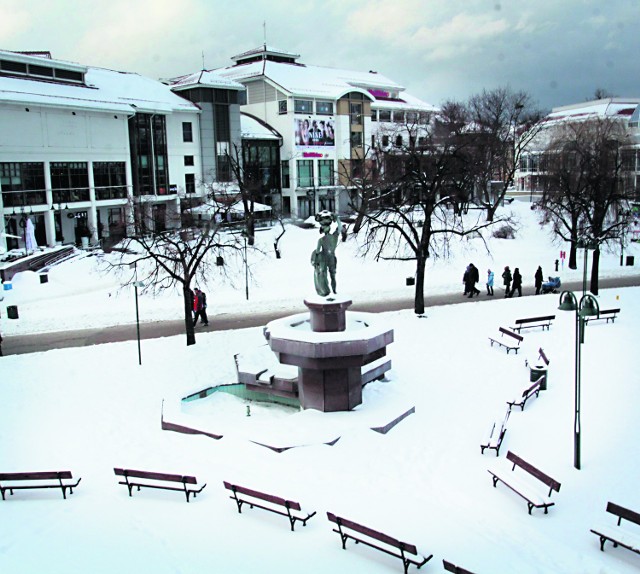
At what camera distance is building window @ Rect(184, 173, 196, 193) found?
54.1 metres

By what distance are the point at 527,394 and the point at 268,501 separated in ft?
25.6

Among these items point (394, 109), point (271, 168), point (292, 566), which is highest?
point (394, 109)

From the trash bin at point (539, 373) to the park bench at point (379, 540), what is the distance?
333 inches

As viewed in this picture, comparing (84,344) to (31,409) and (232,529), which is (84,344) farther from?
(232,529)

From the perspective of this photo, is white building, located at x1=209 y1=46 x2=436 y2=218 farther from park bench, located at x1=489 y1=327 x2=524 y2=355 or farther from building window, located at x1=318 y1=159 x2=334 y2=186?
park bench, located at x1=489 y1=327 x2=524 y2=355

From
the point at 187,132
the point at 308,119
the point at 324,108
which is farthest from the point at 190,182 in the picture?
the point at 324,108

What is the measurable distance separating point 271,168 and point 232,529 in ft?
170

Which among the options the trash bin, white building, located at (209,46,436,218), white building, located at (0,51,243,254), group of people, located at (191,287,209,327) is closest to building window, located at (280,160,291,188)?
white building, located at (209,46,436,218)

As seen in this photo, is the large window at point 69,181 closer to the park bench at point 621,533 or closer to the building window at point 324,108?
the building window at point 324,108

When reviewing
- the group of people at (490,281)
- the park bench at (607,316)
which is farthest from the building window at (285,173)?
the park bench at (607,316)

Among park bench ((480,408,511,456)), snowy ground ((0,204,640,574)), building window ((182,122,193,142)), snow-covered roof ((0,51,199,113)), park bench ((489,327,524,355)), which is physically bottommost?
snowy ground ((0,204,640,574))

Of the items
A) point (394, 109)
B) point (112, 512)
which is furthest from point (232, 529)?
point (394, 109)

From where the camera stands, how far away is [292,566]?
10352 millimetres

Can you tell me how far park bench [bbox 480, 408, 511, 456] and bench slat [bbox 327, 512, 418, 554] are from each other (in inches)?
172
